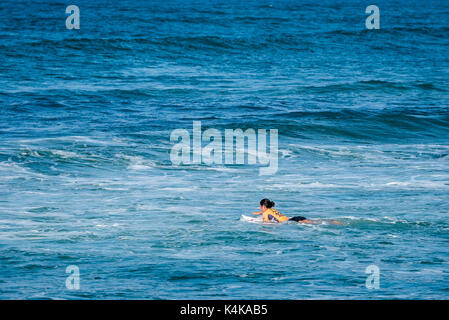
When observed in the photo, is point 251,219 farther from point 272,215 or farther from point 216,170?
point 216,170

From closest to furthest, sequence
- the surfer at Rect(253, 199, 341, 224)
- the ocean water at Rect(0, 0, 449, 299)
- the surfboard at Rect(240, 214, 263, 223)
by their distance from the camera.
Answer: the ocean water at Rect(0, 0, 449, 299) → the surfer at Rect(253, 199, 341, 224) → the surfboard at Rect(240, 214, 263, 223)

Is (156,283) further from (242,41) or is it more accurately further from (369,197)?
(242,41)

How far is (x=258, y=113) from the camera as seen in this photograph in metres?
31.5

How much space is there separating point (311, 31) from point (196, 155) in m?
40.1

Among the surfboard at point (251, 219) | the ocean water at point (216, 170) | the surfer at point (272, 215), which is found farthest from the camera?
the surfboard at point (251, 219)

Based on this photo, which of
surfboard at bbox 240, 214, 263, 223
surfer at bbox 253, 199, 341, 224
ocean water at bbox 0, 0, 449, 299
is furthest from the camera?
surfboard at bbox 240, 214, 263, 223

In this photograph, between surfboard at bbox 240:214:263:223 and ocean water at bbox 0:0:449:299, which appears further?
surfboard at bbox 240:214:263:223

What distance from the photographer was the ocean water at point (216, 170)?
39.6 feet

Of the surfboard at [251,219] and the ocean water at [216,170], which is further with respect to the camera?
the surfboard at [251,219]

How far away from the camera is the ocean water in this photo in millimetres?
12062

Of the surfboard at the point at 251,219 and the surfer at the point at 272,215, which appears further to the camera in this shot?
the surfboard at the point at 251,219

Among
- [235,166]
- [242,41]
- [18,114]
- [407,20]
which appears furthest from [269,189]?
[407,20]

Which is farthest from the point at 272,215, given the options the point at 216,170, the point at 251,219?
the point at 216,170

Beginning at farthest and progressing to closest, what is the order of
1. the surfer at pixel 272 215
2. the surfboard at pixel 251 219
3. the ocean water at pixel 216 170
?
the surfboard at pixel 251 219
the surfer at pixel 272 215
the ocean water at pixel 216 170
